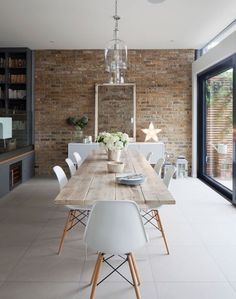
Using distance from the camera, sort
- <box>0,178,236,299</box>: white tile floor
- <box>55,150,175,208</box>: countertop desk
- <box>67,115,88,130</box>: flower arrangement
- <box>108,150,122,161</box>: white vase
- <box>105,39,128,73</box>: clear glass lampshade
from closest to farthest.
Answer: <box>55,150,175,208</box>: countertop desk < <box>0,178,236,299</box>: white tile floor < <box>108,150,122,161</box>: white vase < <box>105,39,128,73</box>: clear glass lampshade < <box>67,115,88,130</box>: flower arrangement

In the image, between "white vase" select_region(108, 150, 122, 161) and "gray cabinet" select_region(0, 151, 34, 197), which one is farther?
"gray cabinet" select_region(0, 151, 34, 197)

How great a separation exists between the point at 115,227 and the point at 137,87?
6.09 metres

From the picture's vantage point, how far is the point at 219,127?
6668 millimetres

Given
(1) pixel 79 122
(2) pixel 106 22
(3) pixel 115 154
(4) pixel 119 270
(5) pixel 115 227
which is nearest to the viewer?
(5) pixel 115 227

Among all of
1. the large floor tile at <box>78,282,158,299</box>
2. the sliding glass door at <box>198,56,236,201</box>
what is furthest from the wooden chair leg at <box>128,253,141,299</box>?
the sliding glass door at <box>198,56,236,201</box>

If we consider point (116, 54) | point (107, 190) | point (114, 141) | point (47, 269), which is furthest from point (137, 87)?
point (47, 269)

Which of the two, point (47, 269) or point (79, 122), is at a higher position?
point (79, 122)

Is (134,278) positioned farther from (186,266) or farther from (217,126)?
(217,126)

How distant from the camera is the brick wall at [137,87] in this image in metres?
7.94

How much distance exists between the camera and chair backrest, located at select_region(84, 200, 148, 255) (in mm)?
2213

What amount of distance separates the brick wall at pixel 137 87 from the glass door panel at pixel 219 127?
2.27 ft

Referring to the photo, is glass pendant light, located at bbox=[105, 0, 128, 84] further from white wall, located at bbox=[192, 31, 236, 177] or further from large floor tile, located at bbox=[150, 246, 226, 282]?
large floor tile, located at bbox=[150, 246, 226, 282]

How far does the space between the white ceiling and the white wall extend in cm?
40

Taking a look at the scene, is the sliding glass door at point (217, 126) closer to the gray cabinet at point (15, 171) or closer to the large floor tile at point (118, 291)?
the large floor tile at point (118, 291)
